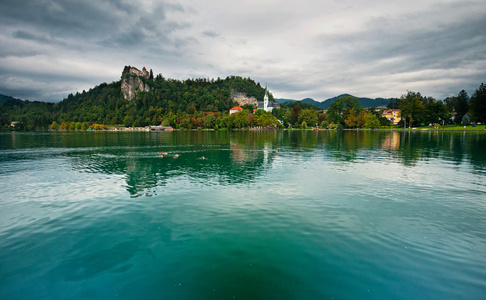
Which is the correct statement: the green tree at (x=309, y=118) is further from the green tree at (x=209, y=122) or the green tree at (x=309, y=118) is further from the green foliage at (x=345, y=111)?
the green tree at (x=209, y=122)

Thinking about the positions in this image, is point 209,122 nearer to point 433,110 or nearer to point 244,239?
point 433,110

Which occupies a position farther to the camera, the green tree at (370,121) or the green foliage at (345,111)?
the green foliage at (345,111)

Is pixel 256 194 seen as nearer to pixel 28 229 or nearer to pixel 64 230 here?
pixel 64 230

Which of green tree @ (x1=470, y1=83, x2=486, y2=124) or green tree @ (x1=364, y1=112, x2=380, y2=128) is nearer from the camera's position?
green tree @ (x1=470, y1=83, x2=486, y2=124)

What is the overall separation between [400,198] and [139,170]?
77.3ft

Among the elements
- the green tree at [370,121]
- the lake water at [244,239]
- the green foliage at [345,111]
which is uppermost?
the green foliage at [345,111]

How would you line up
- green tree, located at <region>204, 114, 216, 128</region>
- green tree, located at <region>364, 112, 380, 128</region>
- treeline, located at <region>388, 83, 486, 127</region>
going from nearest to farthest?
treeline, located at <region>388, 83, 486, 127</region>, green tree, located at <region>364, 112, 380, 128</region>, green tree, located at <region>204, 114, 216, 128</region>

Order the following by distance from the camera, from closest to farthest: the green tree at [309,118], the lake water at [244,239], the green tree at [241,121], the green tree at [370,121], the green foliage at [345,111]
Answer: the lake water at [244,239] < the green tree at [370,121] < the green foliage at [345,111] < the green tree at [241,121] < the green tree at [309,118]

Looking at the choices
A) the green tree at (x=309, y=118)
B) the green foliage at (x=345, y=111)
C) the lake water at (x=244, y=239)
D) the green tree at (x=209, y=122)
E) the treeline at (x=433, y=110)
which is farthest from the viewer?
the green tree at (x=209, y=122)

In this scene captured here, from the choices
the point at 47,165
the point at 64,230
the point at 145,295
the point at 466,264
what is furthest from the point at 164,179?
the point at 466,264

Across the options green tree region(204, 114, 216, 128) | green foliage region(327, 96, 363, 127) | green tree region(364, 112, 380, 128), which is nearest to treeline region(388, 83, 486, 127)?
green tree region(364, 112, 380, 128)

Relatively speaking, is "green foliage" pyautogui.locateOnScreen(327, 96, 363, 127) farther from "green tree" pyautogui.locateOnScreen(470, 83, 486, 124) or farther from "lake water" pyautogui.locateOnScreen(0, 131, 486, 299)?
"lake water" pyautogui.locateOnScreen(0, 131, 486, 299)

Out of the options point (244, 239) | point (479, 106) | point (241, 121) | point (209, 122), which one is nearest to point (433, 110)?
point (479, 106)

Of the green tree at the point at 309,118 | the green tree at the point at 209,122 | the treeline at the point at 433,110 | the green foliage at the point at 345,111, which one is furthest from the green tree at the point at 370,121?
the green tree at the point at 209,122
